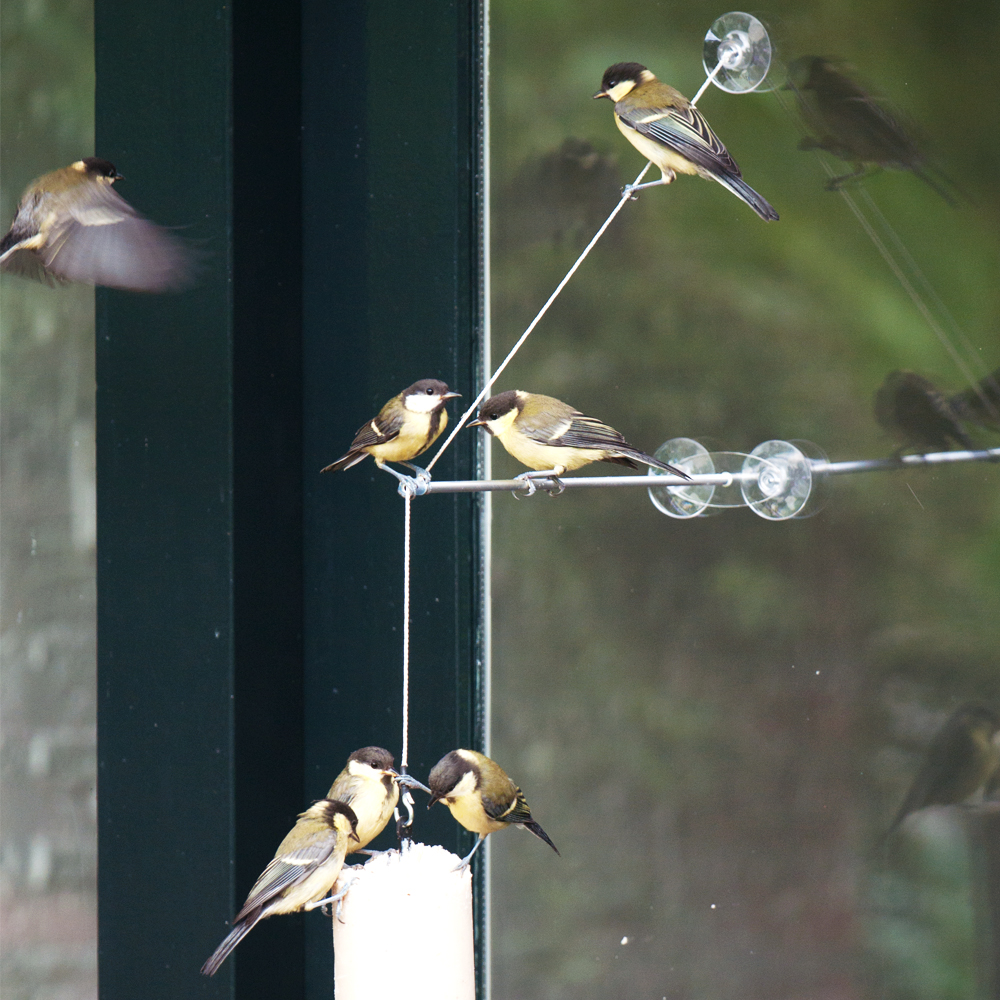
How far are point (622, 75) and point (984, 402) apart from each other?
17.9 inches

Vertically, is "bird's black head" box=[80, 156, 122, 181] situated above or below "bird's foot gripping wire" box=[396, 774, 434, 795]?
above

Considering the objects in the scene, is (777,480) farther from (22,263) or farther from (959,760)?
(22,263)

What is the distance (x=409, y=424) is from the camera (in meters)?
1.03

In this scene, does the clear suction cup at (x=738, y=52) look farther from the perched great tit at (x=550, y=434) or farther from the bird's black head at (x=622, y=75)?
the perched great tit at (x=550, y=434)

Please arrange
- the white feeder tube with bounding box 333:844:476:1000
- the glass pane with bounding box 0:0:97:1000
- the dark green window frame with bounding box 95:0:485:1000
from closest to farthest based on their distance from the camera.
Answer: the white feeder tube with bounding box 333:844:476:1000
the dark green window frame with bounding box 95:0:485:1000
the glass pane with bounding box 0:0:97:1000

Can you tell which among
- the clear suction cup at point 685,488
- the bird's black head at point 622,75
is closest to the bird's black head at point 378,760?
the clear suction cup at point 685,488

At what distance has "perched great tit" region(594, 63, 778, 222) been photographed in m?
1.06

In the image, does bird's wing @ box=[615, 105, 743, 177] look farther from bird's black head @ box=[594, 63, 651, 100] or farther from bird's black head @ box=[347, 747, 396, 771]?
bird's black head @ box=[347, 747, 396, 771]

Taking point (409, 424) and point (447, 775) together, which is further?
point (409, 424)

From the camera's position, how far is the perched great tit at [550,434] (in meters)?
0.99

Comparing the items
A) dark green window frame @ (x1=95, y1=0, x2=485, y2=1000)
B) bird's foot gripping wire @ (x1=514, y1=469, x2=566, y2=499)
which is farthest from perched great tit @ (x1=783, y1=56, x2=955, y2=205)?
bird's foot gripping wire @ (x1=514, y1=469, x2=566, y2=499)

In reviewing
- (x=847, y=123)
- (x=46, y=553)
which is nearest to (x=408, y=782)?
(x=847, y=123)

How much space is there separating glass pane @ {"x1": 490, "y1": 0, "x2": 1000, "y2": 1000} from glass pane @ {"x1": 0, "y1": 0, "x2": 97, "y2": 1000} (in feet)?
1.85

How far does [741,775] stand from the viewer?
1.32 metres
